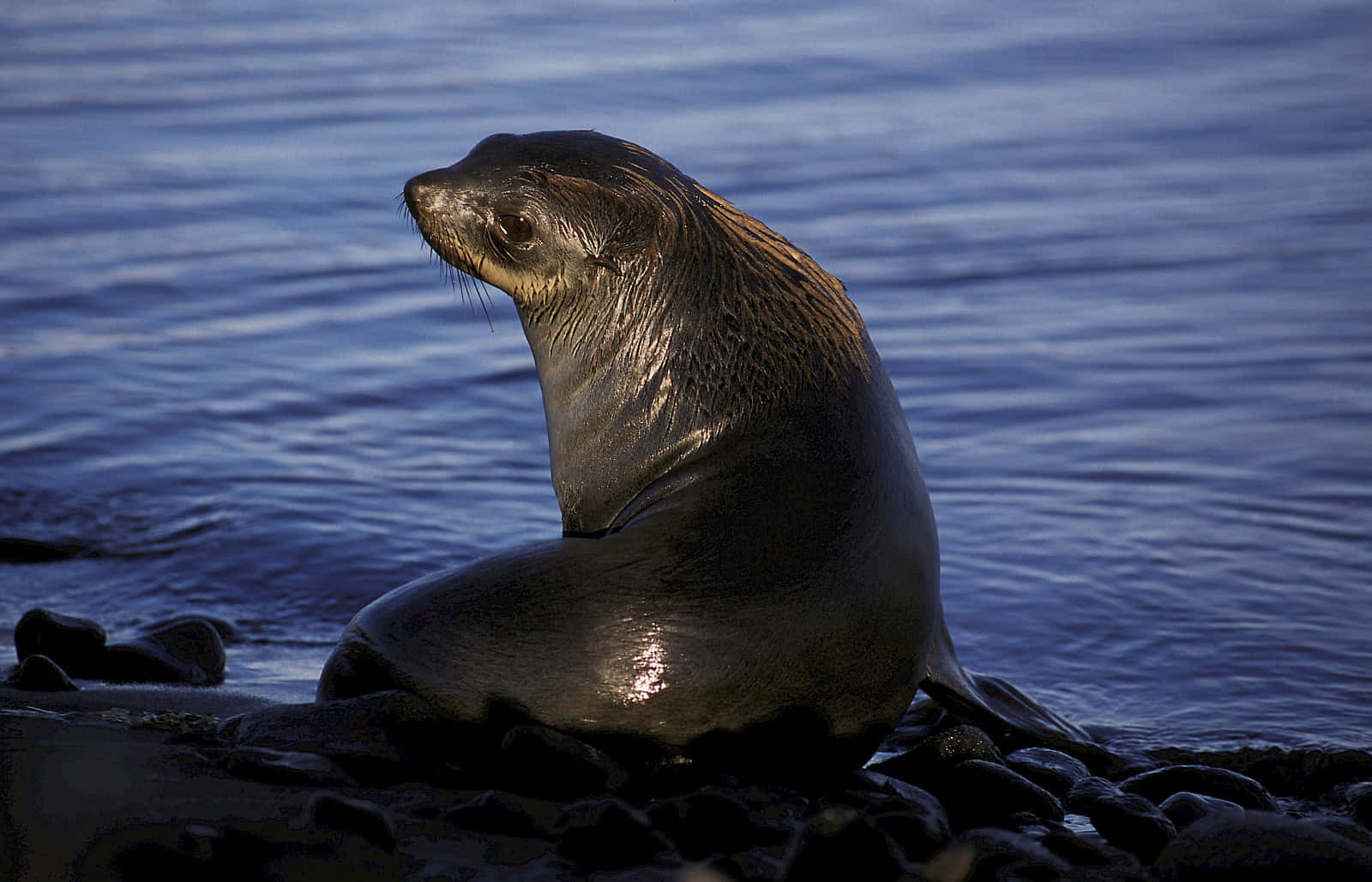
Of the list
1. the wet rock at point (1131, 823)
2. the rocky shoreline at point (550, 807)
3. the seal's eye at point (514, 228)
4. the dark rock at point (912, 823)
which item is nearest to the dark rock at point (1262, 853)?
the rocky shoreline at point (550, 807)

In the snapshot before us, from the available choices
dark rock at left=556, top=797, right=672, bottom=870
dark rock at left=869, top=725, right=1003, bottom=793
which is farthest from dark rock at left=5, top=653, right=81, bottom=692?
dark rock at left=869, top=725, right=1003, bottom=793

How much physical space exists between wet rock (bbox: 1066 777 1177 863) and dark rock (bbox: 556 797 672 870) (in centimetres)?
110

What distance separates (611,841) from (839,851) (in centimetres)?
52

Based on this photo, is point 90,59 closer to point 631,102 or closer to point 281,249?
point 631,102

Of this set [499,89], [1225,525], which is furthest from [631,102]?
Result: [1225,525]

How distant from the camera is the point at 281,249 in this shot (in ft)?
42.1

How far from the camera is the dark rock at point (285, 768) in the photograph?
14.7 feet

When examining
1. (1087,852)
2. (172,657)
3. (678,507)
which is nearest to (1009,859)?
(1087,852)

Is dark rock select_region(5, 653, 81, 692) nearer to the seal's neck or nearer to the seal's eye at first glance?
the seal's neck

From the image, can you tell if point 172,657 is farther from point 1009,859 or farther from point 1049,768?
point 1009,859

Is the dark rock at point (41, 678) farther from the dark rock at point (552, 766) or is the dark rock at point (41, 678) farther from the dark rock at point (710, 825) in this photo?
the dark rock at point (710, 825)

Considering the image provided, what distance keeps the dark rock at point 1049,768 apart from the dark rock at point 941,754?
59mm

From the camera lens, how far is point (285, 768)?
4.48 meters

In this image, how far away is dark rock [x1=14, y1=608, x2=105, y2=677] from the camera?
5730 millimetres
